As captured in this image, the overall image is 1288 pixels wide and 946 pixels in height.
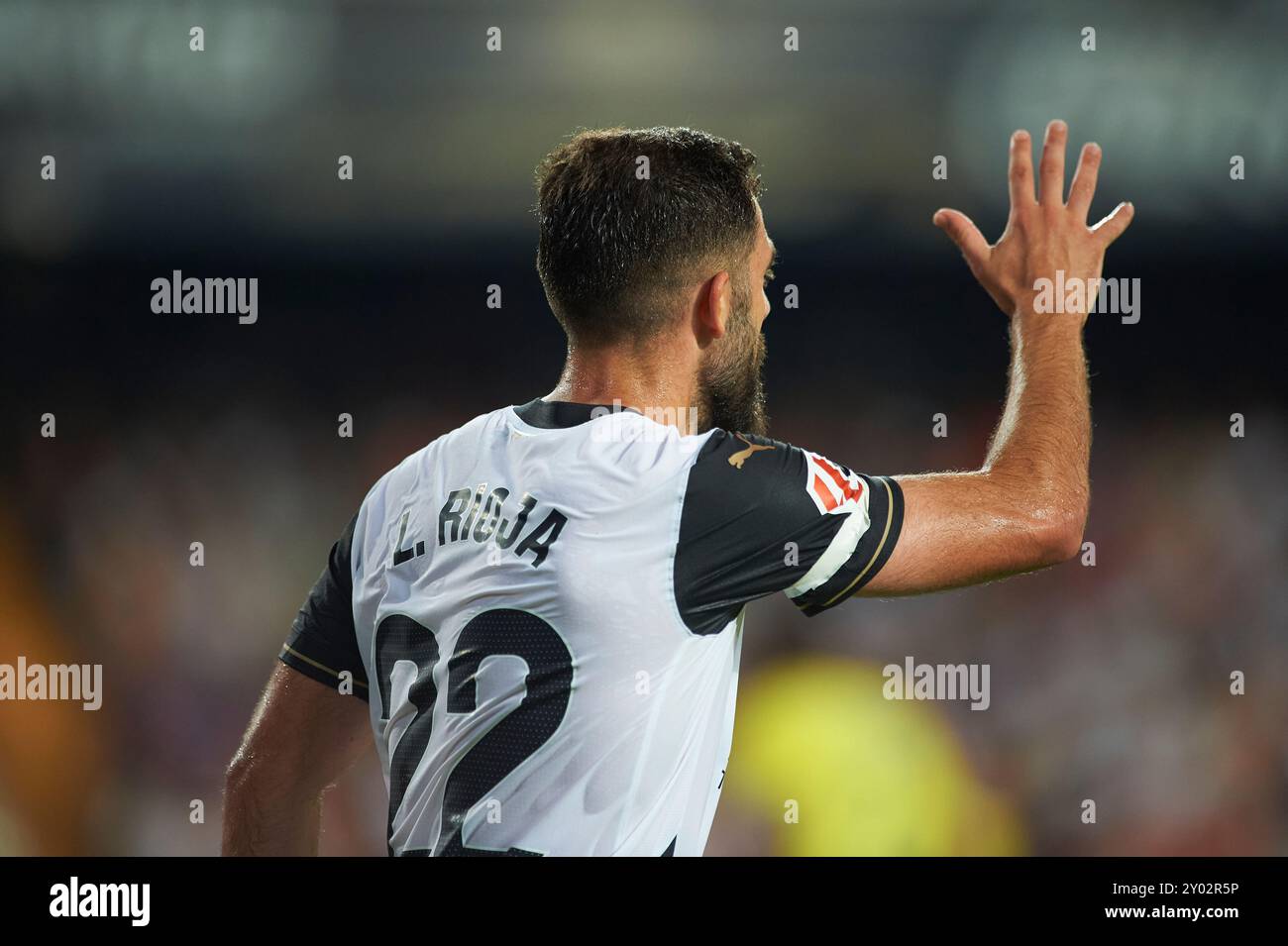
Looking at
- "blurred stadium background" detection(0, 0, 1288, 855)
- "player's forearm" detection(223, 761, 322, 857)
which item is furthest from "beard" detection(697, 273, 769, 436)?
"blurred stadium background" detection(0, 0, 1288, 855)

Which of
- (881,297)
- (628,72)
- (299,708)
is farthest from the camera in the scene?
(881,297)

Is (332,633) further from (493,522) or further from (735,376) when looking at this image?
(735,376)

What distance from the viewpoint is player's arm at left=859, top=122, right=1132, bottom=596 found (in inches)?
78.8

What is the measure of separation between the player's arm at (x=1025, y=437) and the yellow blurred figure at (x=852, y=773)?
5486 mm

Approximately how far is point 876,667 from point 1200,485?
252 cm

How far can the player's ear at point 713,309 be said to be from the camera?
2.12 m

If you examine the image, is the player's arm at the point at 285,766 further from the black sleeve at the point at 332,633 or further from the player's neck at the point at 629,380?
the player's neck at the point at 629,380

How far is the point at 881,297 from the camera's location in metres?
7.73

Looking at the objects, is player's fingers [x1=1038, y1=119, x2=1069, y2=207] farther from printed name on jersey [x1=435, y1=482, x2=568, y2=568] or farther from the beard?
printed name on jersey [x1=435, y1=482, x2=568, y2=568]

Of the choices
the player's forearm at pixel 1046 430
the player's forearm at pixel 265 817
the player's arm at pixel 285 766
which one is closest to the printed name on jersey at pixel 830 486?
the player's forearm at pixel 1046 430
